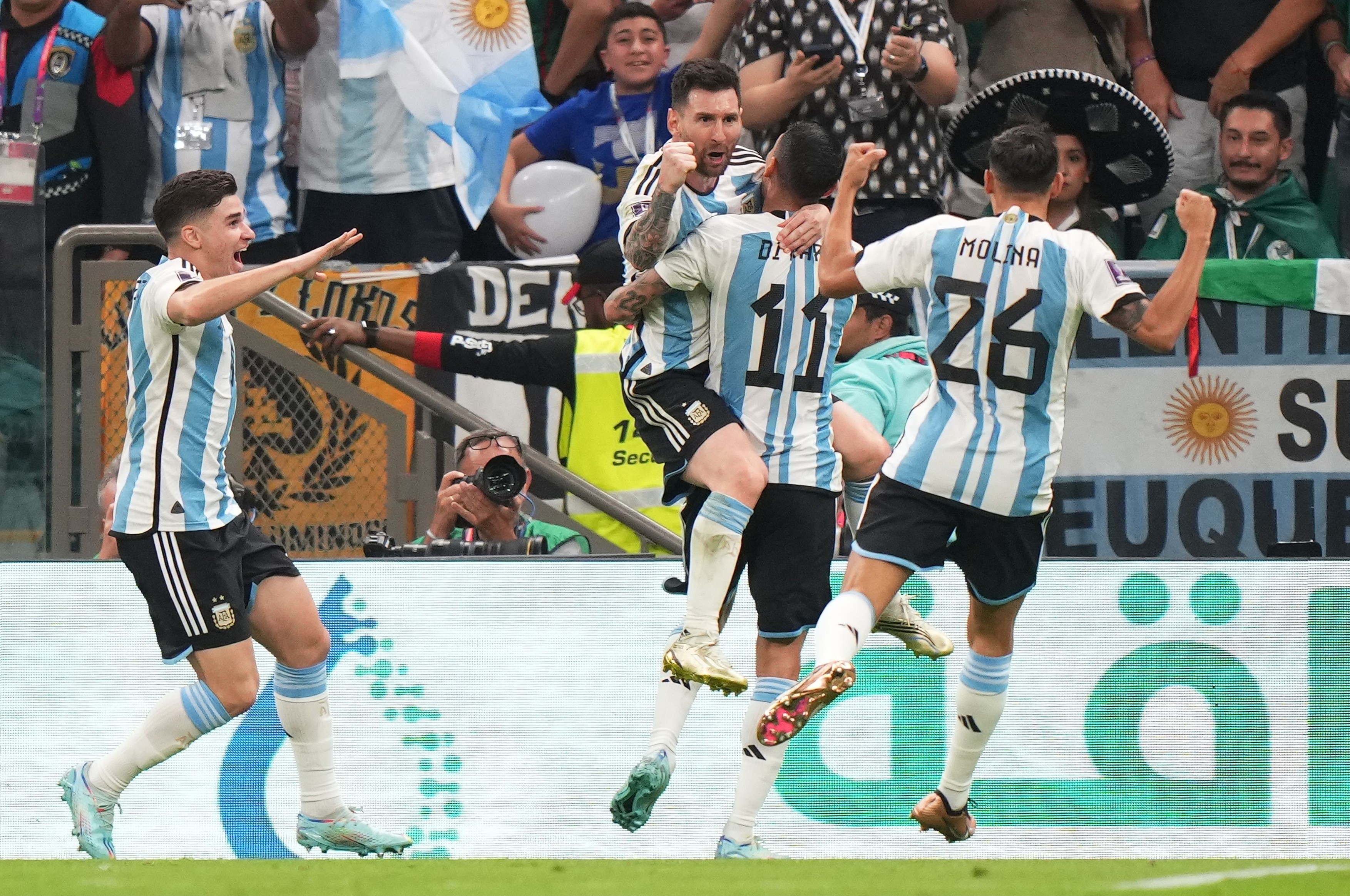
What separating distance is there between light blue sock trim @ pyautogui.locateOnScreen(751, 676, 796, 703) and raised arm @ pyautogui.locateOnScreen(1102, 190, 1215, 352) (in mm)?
1628

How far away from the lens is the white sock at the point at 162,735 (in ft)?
20.0

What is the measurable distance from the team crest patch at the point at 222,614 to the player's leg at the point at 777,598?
1691mm

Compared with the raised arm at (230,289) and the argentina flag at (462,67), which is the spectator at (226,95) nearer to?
the argentina flag at (462,67)

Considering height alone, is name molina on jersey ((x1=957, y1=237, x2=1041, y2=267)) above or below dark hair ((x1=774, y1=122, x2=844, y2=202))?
below

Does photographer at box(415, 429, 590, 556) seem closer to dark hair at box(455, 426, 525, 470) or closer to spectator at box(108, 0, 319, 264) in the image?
dark hair at box(455, 426, 525, 470)

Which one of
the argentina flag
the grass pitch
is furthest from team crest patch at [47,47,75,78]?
the grass pitch

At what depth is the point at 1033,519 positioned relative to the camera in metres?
5.76

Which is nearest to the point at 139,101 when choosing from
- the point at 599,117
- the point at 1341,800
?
the point at 599,117

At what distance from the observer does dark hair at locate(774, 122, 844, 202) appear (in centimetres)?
607

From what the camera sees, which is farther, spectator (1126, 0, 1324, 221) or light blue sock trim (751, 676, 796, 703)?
spectator (1126, 0, 1324, 221)

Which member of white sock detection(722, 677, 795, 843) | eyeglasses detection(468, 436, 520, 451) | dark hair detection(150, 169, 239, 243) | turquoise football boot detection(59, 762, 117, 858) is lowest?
turquoise football boot detection(59, 762, 117, 858)

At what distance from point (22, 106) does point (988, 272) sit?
5.00 meters

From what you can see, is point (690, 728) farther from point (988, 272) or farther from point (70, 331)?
point (70, 331)

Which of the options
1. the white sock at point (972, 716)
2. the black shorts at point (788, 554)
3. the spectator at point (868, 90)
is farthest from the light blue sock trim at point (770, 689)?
the spectator at point (868, 90)
